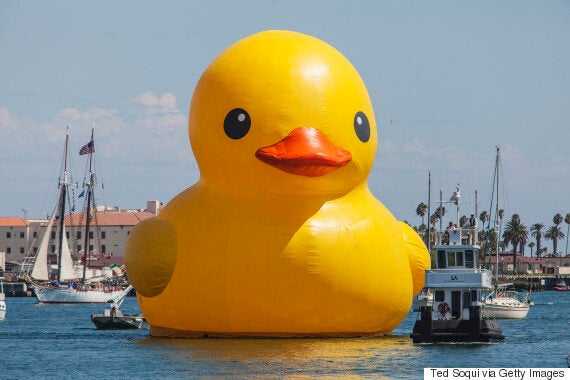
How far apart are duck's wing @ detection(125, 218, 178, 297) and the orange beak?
149 inches

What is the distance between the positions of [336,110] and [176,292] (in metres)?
6.67

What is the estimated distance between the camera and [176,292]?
1401 inches

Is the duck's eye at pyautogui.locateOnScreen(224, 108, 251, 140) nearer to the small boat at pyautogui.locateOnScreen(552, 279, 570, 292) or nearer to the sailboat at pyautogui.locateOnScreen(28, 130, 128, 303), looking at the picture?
the sailboat at pyautogui.locateOnScreen(28, 130, 128, 303)

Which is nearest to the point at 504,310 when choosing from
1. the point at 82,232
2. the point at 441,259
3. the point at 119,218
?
the point at 441,259

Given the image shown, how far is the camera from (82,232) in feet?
454

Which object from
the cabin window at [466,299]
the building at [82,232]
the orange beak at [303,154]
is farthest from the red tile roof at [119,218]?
the orange beak at [303,154]

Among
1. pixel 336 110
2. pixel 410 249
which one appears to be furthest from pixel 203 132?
pixel 410 249

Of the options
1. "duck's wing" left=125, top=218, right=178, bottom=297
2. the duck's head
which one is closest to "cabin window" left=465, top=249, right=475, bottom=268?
the duck's head

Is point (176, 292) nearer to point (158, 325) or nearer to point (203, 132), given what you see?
point (158, 325)

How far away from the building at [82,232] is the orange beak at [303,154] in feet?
335

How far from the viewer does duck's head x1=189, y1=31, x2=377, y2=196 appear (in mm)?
34219

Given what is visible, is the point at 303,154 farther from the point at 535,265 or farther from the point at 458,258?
the point at 535,265

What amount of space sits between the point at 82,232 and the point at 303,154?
107 m

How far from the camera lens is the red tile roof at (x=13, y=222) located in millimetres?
143875
